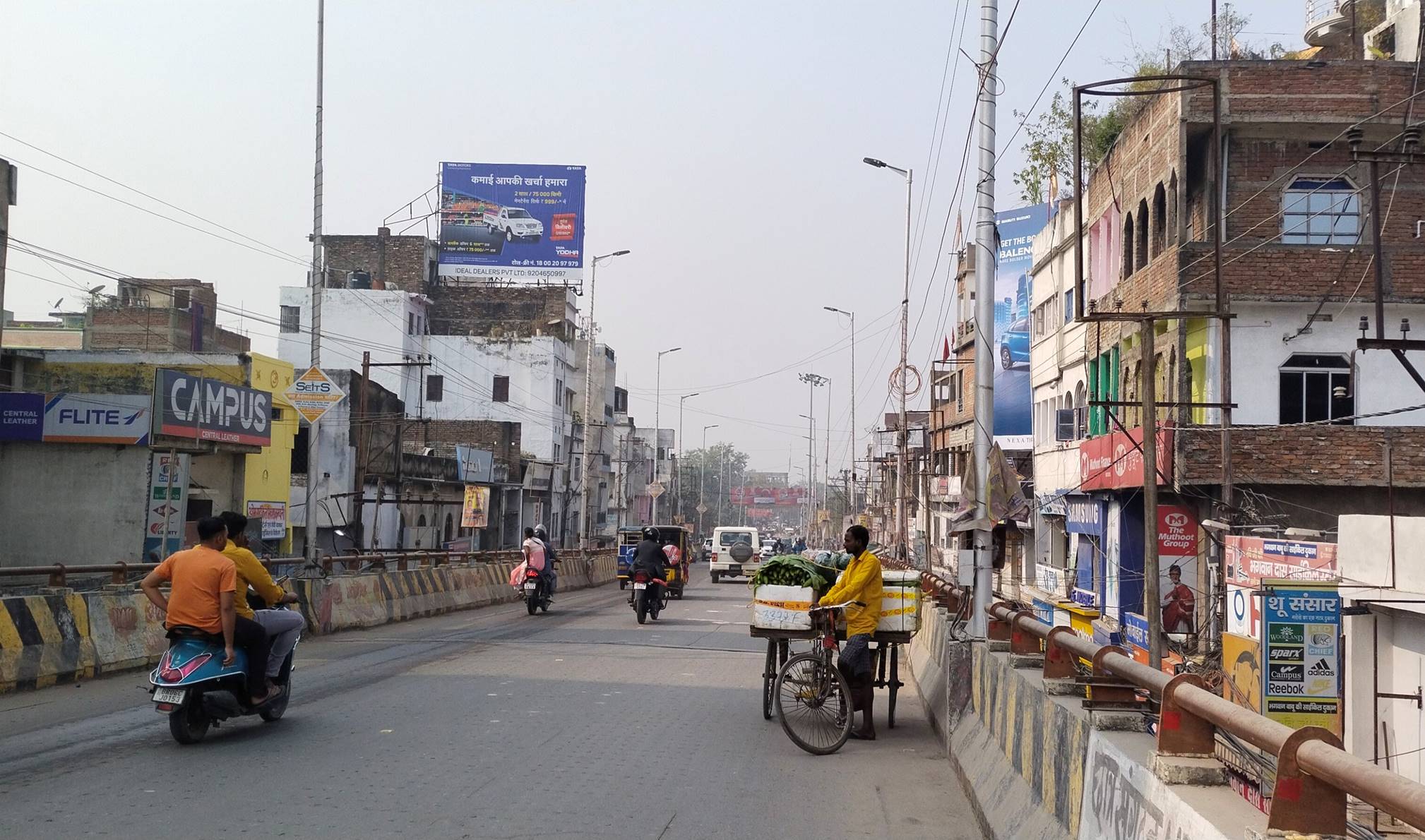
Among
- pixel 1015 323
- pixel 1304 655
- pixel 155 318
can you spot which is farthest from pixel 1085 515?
pixel 155 318

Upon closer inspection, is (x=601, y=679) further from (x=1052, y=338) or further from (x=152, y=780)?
(x=1052, y=338)

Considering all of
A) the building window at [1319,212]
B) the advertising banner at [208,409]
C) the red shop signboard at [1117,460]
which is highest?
the building window at [1319,212]

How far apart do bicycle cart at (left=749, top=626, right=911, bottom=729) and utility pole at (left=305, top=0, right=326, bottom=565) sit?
1141 centimetres

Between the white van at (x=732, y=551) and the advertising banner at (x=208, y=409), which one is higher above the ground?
the advertising banner at (x=208, y=409)

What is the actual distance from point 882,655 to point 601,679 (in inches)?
152

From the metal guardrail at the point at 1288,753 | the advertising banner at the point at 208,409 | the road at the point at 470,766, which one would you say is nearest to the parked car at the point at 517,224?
the advertising banner at the point at 208,409

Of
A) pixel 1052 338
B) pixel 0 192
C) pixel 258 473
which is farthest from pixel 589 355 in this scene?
pixel 0 192

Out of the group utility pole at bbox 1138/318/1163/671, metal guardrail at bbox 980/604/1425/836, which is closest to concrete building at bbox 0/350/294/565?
utility pole at bbox 1138/318/1163/671

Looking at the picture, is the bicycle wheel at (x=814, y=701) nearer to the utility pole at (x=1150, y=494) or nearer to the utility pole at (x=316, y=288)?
the utility pole at (x=1150, y=494)

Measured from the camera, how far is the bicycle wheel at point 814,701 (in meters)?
10.9

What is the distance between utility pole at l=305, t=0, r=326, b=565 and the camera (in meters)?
21.7

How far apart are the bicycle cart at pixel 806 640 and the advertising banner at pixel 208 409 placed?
19.8m

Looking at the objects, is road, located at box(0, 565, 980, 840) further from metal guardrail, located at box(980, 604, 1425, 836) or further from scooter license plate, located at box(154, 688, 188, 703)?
metal guardrail, located at box(980, 604, 1425, 836)

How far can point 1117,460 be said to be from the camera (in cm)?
2816
